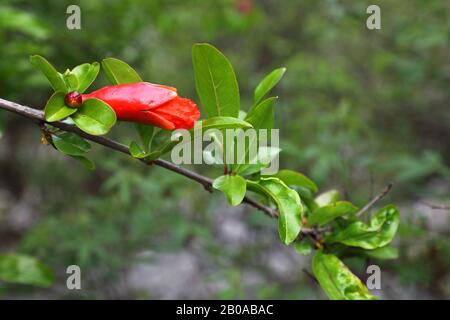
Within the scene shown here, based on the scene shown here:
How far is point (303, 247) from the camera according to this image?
2.99 feet

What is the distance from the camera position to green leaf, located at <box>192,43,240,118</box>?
0.79 meters

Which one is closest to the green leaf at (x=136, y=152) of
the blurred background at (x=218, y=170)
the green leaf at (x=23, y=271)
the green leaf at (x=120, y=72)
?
the green leaf at (x=120, y=72)

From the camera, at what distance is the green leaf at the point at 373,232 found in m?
0.90

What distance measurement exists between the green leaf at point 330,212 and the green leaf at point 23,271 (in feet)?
3.15

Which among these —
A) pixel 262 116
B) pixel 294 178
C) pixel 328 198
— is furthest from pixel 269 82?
Answer: pixel 328 198

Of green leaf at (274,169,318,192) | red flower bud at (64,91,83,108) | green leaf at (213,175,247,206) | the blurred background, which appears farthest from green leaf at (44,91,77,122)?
the blurred background

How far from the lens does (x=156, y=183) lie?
1.95 metres

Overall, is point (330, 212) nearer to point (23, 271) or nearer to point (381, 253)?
point (381, 253)

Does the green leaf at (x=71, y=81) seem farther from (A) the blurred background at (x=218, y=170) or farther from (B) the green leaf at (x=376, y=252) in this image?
(A) the blurred background at (x=218, y=170)

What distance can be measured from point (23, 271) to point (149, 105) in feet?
3.35

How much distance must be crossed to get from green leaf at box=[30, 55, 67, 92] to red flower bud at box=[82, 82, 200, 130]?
0.04 m

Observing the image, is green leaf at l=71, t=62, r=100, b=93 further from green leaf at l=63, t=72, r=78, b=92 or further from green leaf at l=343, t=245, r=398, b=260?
green leaf at l=343, t=245, r=398, b=260
